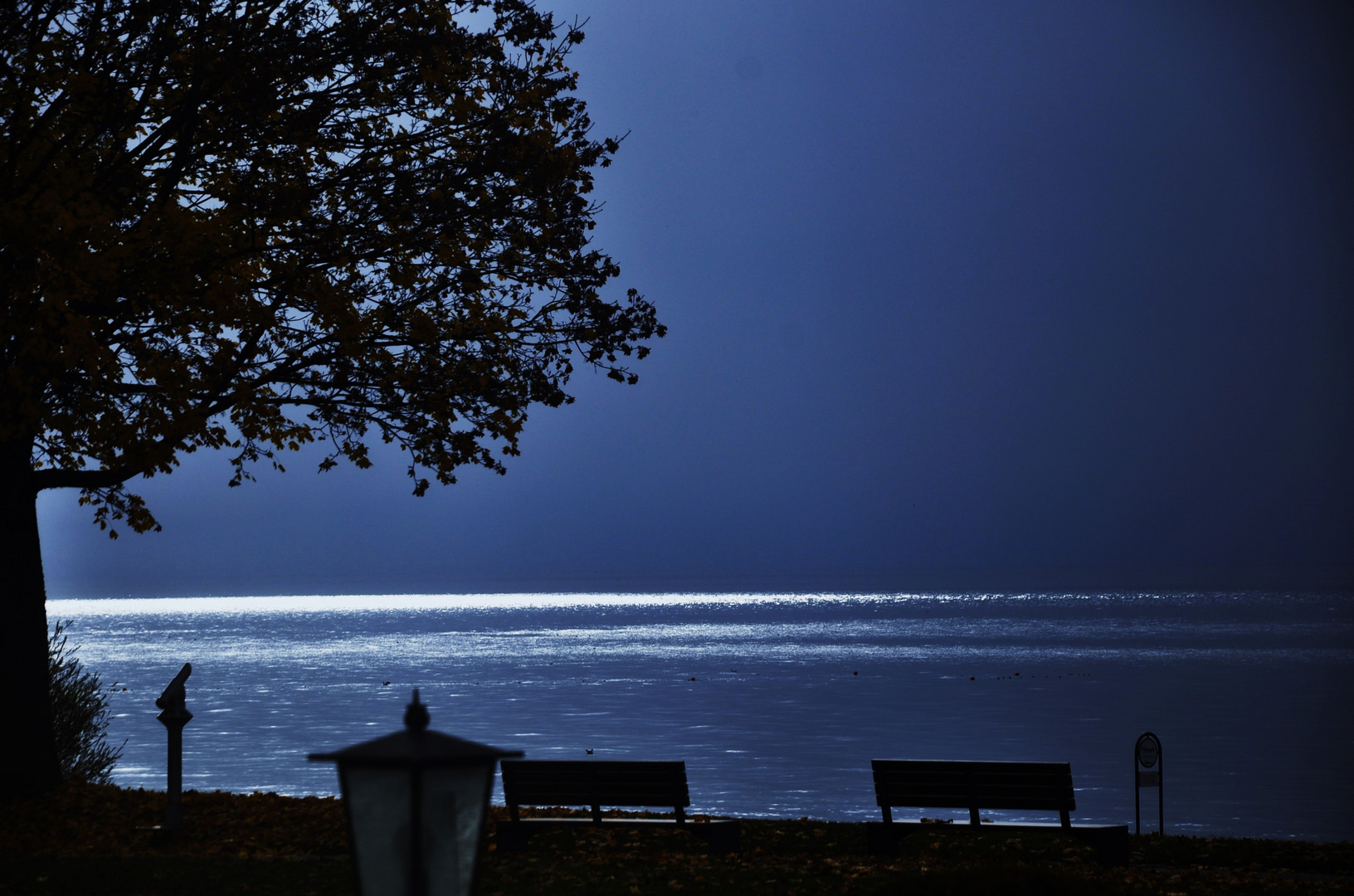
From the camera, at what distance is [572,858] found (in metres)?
12.0

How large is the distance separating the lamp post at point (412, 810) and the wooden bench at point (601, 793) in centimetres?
818

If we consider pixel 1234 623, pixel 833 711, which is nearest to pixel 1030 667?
pixel 833 711

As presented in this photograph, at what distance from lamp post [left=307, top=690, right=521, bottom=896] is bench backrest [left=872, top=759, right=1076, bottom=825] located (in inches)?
325

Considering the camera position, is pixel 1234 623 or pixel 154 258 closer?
pixel 154 258

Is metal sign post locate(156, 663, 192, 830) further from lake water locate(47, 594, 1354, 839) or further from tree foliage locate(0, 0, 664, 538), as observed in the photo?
lake water locate(47, 594, 1354, 839)

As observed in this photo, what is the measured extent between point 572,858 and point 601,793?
2.37 ft

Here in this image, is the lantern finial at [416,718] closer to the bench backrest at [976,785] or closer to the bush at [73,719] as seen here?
the bench backrest at [976,785]

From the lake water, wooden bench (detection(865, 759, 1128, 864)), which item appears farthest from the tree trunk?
the lake water

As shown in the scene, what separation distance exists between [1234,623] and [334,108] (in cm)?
11416

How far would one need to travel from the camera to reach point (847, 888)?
10.0 meters

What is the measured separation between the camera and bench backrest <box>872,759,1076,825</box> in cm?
1166

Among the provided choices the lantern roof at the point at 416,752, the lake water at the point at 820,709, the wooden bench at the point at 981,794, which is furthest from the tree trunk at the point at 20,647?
the lantern roof at the point at 416,752

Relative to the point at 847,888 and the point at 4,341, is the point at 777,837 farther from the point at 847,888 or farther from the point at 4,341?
the point at 4,341

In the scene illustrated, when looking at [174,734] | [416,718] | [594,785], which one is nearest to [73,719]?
[174,734]
